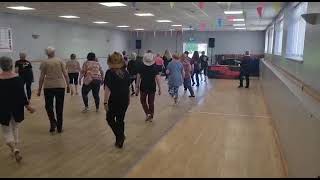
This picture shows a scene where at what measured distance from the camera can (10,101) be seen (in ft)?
12.5

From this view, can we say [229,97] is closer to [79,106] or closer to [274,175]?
[79,106]

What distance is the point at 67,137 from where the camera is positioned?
5035 mm

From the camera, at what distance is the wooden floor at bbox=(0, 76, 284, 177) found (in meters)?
3.70

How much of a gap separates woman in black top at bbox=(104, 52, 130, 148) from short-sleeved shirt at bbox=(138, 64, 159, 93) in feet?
4.35

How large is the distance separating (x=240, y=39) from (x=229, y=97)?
479 inches

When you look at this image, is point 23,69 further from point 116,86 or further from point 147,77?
point 116,86

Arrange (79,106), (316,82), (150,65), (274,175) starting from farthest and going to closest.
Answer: (79,106) < (150,65) < (274,175) < (316,82)

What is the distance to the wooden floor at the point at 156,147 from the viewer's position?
3.70 metres

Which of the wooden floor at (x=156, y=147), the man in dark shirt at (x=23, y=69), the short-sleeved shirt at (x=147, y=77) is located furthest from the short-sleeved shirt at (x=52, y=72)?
the man in dark shirt at (x=23, y=69)

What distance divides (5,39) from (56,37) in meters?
3.15

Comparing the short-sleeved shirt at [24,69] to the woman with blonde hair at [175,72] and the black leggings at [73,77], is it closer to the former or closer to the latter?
the black leggings at [73,77]

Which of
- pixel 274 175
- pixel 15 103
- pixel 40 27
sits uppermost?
pixel 40 27

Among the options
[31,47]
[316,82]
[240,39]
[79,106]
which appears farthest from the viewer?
[240,39]

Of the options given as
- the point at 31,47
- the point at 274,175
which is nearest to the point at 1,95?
the point at 274,175
